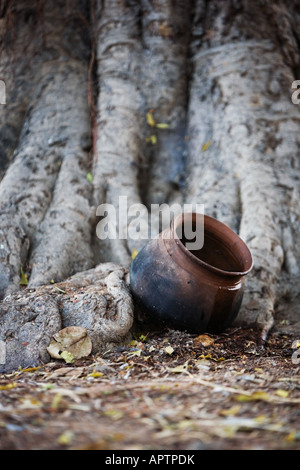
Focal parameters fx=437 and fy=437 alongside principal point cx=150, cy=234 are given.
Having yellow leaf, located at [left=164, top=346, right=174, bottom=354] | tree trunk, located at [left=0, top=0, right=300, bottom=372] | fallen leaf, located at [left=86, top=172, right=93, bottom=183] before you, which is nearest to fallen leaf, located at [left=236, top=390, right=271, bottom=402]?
yellow leaf, located at [left=164, top=346, right=174, bottom=354]

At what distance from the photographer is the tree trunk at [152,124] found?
392 centimetres

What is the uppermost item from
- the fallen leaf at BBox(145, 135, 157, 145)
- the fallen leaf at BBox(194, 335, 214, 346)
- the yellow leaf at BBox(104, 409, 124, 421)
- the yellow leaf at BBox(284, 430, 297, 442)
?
the fallen leaf at BBox(145, 135, 157, 145)

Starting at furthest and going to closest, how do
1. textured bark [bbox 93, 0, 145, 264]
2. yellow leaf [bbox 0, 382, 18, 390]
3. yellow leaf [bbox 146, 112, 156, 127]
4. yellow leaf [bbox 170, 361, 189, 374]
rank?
yellow leaf [bbox 146, 112, 156, 127] < textured bark [bbox 93, 0, 145, 264] < yellow leaf [bbox 170, 361, 189, 374] < yellow leaf [bbox 0, 382, 18, 390]

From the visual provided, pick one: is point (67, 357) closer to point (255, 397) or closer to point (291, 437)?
point (255, 397)

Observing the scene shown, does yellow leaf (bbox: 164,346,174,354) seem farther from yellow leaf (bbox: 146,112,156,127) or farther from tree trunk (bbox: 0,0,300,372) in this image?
yellow leaf (bbox: 146,112,156,127)

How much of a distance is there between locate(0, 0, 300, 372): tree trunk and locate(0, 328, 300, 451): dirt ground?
128cm

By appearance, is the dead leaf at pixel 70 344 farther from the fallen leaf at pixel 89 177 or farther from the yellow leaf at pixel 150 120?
the yellow leaf at pixel 150 120

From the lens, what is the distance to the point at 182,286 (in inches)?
115

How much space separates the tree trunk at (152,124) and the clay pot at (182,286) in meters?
0.69

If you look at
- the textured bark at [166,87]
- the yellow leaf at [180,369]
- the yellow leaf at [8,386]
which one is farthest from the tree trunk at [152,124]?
the yellow leaf at [8,386]

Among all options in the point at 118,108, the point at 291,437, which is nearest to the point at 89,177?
the point at 118,108

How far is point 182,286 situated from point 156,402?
3.84ft

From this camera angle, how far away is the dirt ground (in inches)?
57.6
